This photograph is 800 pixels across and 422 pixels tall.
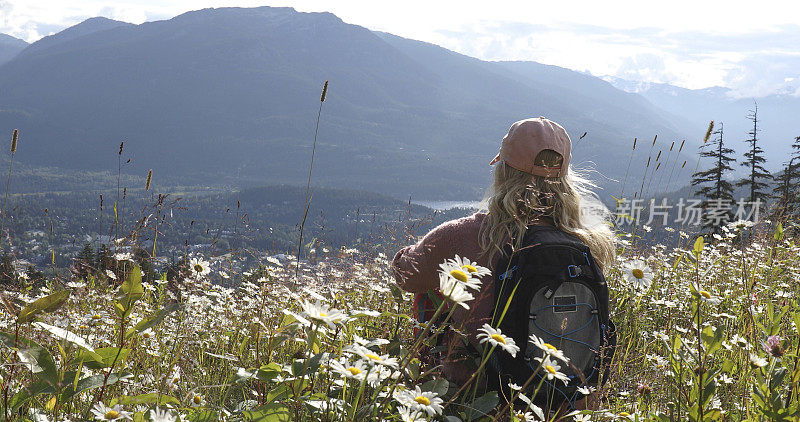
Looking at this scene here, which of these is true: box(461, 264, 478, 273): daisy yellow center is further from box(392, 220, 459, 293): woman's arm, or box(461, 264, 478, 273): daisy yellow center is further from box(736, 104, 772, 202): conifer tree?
box(736, 104, 772, 202): conifer tree

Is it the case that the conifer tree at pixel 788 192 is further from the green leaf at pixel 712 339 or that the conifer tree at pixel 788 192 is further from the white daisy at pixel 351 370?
the white daisy at pixel 351 370

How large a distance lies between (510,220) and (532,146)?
0.48 meters

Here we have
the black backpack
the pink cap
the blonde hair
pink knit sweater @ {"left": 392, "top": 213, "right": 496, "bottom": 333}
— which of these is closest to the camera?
the black backpack

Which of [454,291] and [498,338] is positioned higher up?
[454,291]

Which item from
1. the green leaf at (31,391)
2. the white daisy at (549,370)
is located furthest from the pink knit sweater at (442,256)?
the green leaf at (31,391)

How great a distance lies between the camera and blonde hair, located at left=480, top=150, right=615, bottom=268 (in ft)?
8.40

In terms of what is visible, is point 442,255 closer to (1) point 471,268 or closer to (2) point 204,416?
(1) point 471,268

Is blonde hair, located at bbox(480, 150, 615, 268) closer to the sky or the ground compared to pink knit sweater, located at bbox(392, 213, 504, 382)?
closer to the sky

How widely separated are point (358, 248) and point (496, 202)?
345 cm

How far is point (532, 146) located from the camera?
2.81 m

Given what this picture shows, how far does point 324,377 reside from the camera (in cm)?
184

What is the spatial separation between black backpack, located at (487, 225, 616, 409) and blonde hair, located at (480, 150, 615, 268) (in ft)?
0.87

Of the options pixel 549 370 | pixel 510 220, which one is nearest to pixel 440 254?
pixel 510 220

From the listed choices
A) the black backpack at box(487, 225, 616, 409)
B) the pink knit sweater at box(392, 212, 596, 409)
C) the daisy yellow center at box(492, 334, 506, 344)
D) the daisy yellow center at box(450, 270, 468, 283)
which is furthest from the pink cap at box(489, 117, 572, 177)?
the daisy yellow center at box(450, 270, 468, 283)
